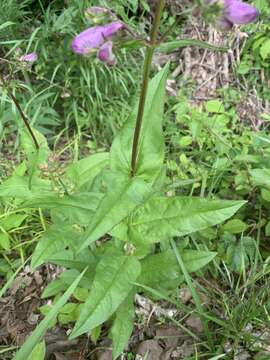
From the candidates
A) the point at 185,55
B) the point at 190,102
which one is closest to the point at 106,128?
the point at 190,102

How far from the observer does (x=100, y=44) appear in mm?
1581

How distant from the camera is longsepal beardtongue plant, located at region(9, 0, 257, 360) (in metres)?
1.59

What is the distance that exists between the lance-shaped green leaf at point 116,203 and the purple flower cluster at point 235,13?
0.62m

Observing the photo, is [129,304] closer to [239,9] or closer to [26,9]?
[239,9]

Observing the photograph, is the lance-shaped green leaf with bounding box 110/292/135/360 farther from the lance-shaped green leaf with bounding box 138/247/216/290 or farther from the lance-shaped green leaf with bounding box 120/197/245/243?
the lance-shaped green leaf with bounding box 120/197/245/243

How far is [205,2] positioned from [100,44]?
0.36m

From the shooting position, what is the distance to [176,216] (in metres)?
1.80

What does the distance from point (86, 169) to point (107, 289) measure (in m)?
0.81

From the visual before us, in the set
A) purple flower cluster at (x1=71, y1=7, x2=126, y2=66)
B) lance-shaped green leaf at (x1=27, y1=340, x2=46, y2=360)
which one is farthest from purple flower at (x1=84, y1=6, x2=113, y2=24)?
lance-shaped green leaf at (x1=27, y1=340, x2=46, y2=360)

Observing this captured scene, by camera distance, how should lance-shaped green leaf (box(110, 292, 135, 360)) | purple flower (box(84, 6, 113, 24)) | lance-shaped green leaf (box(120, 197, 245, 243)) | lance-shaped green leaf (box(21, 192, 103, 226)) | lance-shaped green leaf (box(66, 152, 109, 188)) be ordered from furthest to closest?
lance-shaped green leaf (box(66, 152, 109, 188))
lance-shaped green leaf (box(110, 292, 135, 360))
lance-shaped green leaf (box(21, 192, 103, 226))
lance-shaped green leaf (box(120, 197, 245, 243))
purple flower (box(84, 6, 113, 24))

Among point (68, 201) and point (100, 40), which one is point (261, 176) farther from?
point (100, 40)

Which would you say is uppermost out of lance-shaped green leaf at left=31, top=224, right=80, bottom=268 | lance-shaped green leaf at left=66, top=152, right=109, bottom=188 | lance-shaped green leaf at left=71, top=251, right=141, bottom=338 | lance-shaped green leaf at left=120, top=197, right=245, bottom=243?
lance-shaped green leaf at left=120, top=197, right=245, bottom=243

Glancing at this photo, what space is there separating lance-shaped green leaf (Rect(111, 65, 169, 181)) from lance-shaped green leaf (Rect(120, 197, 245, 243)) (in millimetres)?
138

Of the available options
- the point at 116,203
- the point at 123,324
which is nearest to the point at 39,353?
the point at 123,324
